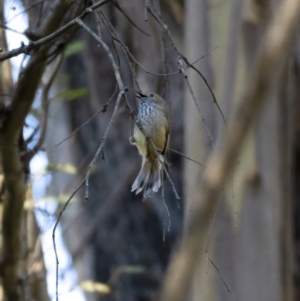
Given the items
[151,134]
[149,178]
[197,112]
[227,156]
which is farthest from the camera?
[197,112]

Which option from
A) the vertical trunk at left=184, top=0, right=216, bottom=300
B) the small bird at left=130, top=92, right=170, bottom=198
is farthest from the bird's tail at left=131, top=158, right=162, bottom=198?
the vertical trunk at left=184, top=0, right=216, bottom=300

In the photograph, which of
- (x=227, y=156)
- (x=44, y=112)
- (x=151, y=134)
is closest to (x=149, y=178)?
(x=151, y=134)

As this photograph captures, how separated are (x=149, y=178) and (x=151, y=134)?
22 cm

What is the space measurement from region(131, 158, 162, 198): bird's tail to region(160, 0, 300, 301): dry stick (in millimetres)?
1571

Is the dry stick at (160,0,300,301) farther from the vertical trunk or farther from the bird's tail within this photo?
the vertical trunk

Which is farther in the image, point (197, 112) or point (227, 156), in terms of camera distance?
point (197, 112)

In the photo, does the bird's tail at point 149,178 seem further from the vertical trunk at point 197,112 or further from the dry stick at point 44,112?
the vertical trunk at point 197,112

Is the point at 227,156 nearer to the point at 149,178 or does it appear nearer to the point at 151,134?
the point at 149,178

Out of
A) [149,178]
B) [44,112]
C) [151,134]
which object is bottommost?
[149,178]

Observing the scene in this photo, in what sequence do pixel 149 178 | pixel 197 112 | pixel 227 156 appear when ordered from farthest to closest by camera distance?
pixel 197 112
pixel 149 178
pixel 227 156

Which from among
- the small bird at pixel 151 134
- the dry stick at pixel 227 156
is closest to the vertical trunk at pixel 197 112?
the small bird at pixel 151 134

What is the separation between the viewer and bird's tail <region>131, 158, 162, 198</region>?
96.6 inches

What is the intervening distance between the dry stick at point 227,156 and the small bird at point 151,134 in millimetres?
1720

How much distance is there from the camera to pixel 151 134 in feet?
8.95
